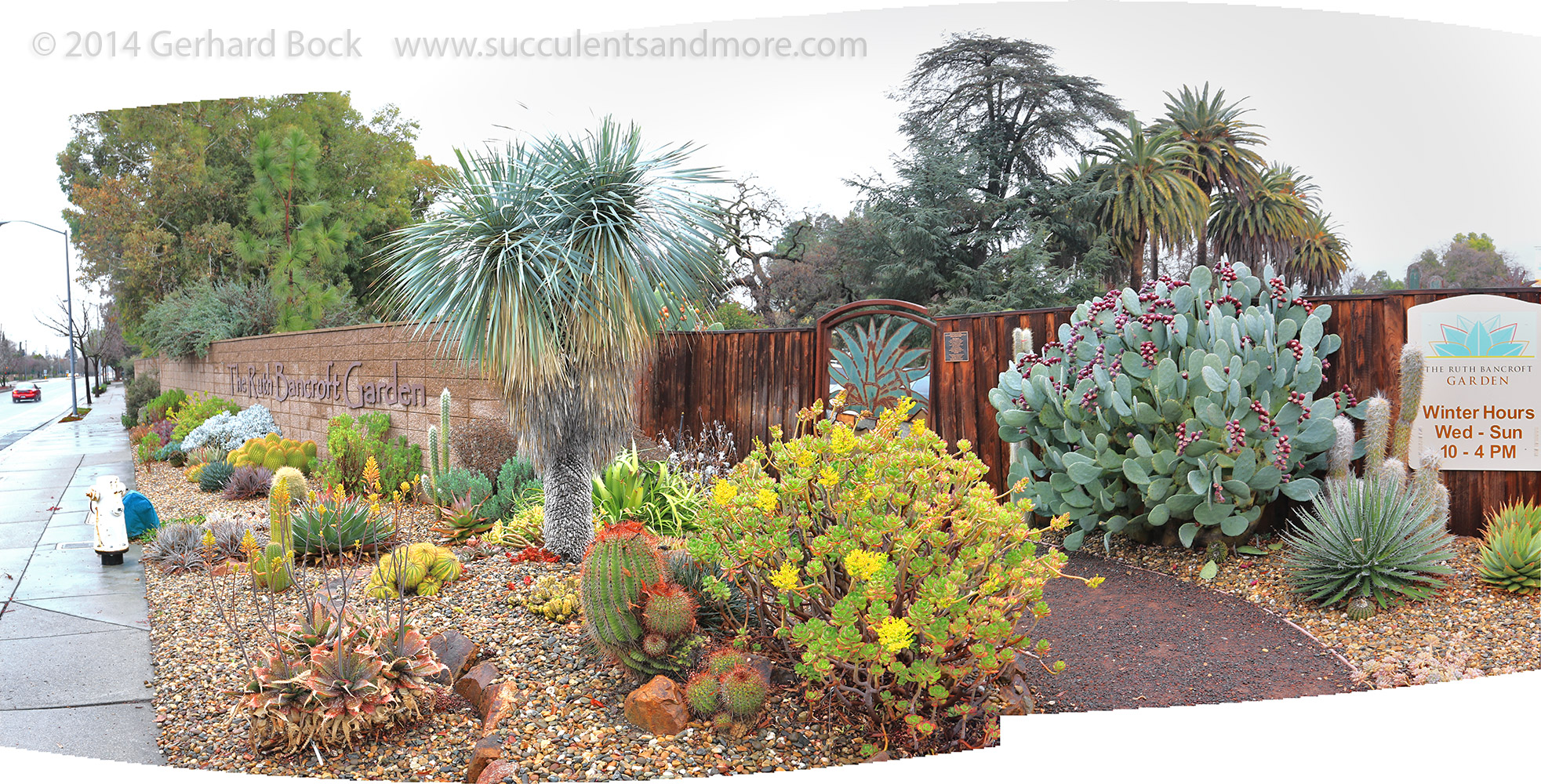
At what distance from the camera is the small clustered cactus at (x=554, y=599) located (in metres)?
4.22

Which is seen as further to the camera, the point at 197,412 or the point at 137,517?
the point at 197,412

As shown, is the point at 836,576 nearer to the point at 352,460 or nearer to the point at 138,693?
the point at 138,693

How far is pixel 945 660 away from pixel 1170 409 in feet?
9.64

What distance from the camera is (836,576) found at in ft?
11.3

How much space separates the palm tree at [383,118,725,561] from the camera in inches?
207

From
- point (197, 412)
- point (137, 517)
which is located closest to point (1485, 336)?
point (137, 517)

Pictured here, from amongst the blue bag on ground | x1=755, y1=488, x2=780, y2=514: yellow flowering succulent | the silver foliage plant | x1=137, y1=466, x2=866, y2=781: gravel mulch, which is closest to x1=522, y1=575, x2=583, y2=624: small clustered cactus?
x1=137, y1=466, x2=866, y2=781: gravel mulch

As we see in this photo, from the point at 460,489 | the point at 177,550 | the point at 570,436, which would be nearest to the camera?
the point at 570,436

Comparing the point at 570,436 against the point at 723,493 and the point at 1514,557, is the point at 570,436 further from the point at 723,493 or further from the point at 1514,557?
the point at 1514,557

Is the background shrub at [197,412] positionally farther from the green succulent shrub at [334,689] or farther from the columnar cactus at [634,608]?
the columnar cactus at [634,608]

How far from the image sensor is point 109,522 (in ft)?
20.9

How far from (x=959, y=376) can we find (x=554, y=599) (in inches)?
159

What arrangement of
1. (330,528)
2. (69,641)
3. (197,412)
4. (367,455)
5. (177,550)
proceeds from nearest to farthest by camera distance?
(69,641) → (330,528) → (177,550) → (367,455) → (197,412)

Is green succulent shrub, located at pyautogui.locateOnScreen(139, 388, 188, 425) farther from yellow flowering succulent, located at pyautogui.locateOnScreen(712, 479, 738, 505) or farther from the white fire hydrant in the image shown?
yellow flowering succulent, located at pyautogui.locateOnScreen(712, 479, 738, 505)
